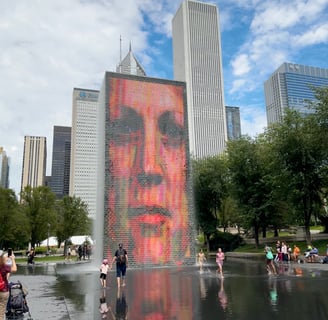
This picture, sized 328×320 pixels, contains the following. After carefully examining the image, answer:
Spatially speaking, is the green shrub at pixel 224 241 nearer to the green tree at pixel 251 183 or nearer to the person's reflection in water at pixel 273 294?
the green tree at pixel 251 183

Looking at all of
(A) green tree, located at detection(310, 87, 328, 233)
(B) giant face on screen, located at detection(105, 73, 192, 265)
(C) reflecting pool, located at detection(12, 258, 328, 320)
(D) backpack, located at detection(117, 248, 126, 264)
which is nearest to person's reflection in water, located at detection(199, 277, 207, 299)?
(C) reflecting pool, located at detection(12, 258, 328, 320)

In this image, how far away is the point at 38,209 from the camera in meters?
48.3

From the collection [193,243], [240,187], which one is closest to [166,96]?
[193,243]

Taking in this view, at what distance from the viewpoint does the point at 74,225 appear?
52.5 m

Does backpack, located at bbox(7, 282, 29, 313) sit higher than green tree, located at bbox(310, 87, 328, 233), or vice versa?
green tree, located at bbox(310, 87, 328, 233)

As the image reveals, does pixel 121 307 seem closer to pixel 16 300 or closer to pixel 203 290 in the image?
pixel 16 300

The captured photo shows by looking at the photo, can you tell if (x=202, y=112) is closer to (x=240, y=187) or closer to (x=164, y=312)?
(x=240, y=187)

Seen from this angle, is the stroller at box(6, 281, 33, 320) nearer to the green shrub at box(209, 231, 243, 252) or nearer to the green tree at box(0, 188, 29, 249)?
the green tree at box(0, 188, 29, 249)

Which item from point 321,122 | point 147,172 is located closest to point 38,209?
point 147,172

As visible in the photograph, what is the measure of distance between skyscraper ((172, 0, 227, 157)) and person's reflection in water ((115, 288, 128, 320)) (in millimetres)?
155604

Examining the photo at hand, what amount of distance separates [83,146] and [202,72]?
65.6 m

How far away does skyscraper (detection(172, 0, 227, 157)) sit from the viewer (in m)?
171

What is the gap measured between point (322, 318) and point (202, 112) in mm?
165473

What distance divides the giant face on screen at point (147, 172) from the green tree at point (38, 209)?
954 inches
